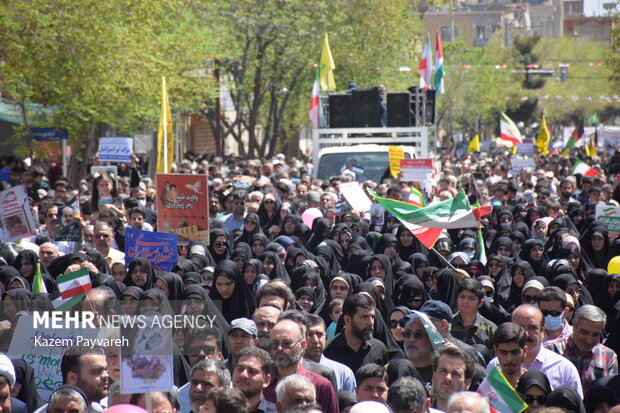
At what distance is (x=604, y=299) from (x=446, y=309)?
2649 millimetres

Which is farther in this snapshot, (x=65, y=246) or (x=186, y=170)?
(x=186, y=170)

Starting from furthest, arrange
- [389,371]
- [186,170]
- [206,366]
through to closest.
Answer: [186,170], [389,371], [206,366]

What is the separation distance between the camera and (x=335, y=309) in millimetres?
8617

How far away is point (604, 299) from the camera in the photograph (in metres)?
9.82

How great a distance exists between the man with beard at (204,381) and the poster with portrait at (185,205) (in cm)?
558

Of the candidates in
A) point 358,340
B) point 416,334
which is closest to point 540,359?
point 416,334

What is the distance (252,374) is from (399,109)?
715 inches

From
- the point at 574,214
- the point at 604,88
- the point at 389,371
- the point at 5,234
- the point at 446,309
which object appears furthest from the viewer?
the point at 604,88

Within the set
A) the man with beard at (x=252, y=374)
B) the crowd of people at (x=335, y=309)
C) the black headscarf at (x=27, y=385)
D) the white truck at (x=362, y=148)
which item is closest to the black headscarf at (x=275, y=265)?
the crowd of people at (x=335, y=309)

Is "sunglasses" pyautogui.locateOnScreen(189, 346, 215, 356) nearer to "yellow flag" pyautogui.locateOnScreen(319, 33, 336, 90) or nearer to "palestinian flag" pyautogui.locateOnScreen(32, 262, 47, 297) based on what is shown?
"palestinian flag" pyautogui.locateOnScreen(32, 262, 47, 297)

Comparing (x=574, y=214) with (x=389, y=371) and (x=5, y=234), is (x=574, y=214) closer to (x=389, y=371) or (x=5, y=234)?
(x=5, y=234)

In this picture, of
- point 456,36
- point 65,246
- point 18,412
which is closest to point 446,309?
point 18,412

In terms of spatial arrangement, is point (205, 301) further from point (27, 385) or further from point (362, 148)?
point (362, 148)

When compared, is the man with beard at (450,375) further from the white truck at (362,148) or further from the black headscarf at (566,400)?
the white truck at (362,148)
